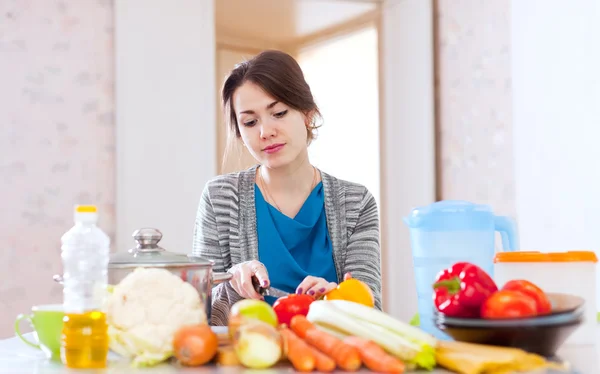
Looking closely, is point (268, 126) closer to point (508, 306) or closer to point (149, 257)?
point (149, 257)

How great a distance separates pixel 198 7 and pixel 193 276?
273 cm

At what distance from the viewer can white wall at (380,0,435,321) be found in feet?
12.8

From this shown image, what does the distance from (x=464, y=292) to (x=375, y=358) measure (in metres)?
0.17

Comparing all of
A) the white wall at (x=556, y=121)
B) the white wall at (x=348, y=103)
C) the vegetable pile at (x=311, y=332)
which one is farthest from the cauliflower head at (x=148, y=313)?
the white wall at (x=348, y=103)

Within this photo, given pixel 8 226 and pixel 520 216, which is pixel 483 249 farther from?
pixel 8 226

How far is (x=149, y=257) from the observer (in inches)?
43.4

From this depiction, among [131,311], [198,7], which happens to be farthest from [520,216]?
[131,311]

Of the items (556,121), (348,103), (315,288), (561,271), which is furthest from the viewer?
(348,103)

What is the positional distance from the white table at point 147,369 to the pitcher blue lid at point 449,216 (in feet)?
0.87

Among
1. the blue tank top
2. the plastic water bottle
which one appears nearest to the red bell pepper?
the plastic water bottle

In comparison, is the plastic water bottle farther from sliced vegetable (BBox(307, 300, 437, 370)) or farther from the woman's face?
the woman's face

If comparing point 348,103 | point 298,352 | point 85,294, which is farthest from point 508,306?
point 348,103

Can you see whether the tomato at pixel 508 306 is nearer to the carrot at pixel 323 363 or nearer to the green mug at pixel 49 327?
the carrot at pixel 323 363

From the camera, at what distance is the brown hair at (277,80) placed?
182 cm
